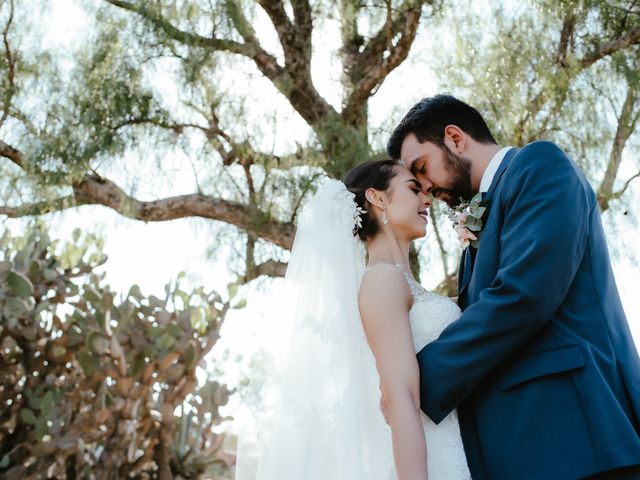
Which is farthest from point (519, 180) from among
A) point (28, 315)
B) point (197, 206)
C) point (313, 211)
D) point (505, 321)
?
point (197, 206)

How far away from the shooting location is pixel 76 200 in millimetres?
5336

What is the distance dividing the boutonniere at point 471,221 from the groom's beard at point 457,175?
0.40 ft

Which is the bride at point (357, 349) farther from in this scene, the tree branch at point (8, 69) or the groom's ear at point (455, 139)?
the tree branch at point (8, 69)

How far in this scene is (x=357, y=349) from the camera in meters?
2.11

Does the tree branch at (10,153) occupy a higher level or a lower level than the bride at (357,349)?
higher

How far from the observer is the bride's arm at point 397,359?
1799mm

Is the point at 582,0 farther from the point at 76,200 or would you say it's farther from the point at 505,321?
the point at 505,321

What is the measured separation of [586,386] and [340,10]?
14.1 ft

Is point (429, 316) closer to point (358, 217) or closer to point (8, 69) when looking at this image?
point (358, 217)

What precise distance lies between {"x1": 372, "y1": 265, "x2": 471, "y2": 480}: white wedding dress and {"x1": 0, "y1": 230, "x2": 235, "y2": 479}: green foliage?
50 centimetres

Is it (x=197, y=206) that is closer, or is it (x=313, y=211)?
(x=313, y=211)

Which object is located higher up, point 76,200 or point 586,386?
point 76,200

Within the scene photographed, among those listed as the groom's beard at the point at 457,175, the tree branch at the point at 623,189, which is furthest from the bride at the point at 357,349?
the tree branch at the point at 623,189

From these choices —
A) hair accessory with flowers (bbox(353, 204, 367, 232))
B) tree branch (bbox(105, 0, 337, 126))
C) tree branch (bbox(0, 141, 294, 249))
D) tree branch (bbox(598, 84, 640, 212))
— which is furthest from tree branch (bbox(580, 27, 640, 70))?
hair accessory with flowers (bbox(353, 204, 367, 232))
